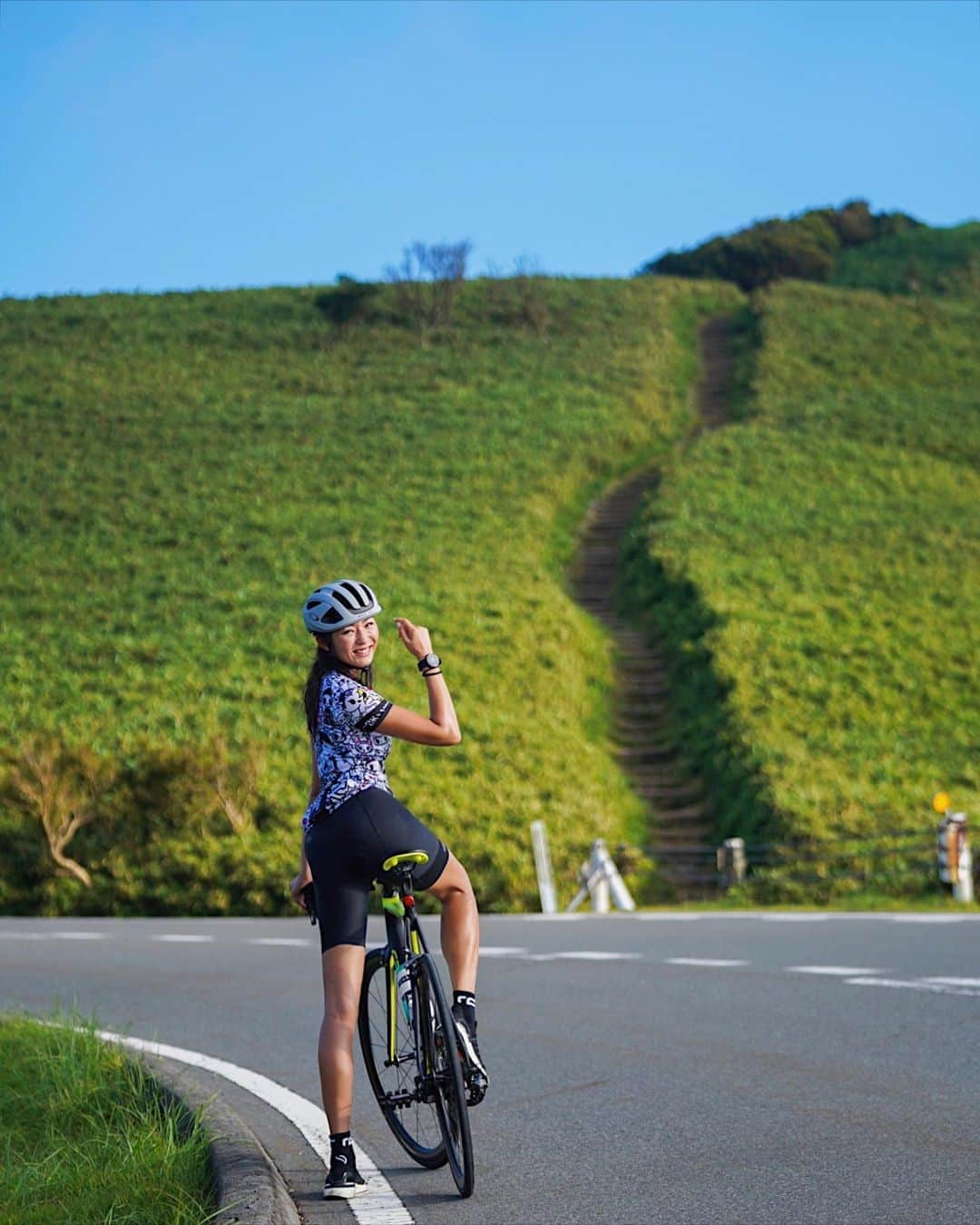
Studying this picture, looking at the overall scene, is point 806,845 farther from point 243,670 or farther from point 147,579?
point 147,579

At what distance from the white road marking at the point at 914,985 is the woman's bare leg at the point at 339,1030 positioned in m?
5.47

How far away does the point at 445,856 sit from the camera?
6301mm

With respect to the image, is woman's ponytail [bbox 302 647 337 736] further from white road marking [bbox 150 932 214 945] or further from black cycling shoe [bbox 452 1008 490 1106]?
white road marking [bbox 150 932 214 945]

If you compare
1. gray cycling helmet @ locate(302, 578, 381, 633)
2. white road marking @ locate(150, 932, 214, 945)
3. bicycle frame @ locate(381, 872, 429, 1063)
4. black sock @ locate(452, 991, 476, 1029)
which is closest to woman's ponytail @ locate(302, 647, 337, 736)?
gray cycling helmet @ locate(302, 578, 381, 633)

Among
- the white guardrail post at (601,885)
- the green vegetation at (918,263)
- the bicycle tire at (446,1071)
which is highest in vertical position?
the green vegetation at (918,263)

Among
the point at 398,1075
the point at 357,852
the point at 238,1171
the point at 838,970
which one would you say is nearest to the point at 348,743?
the point at 357,852

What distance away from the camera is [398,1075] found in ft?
22.0

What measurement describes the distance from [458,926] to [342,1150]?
85 centimetres

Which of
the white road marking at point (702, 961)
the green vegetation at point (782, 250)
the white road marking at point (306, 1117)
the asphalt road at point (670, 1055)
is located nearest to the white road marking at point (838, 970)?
the asphalt road at point (670, 1055)

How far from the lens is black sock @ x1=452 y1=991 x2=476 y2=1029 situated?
20.5 feet

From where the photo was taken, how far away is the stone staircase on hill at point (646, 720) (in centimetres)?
2708

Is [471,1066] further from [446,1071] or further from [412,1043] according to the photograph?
[412,1043]

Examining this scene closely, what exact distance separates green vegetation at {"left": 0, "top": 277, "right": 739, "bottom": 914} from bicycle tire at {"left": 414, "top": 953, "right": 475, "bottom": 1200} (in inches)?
688

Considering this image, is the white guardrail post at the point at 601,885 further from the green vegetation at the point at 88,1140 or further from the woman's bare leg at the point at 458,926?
the woman's bare leg at the point at 458,926
